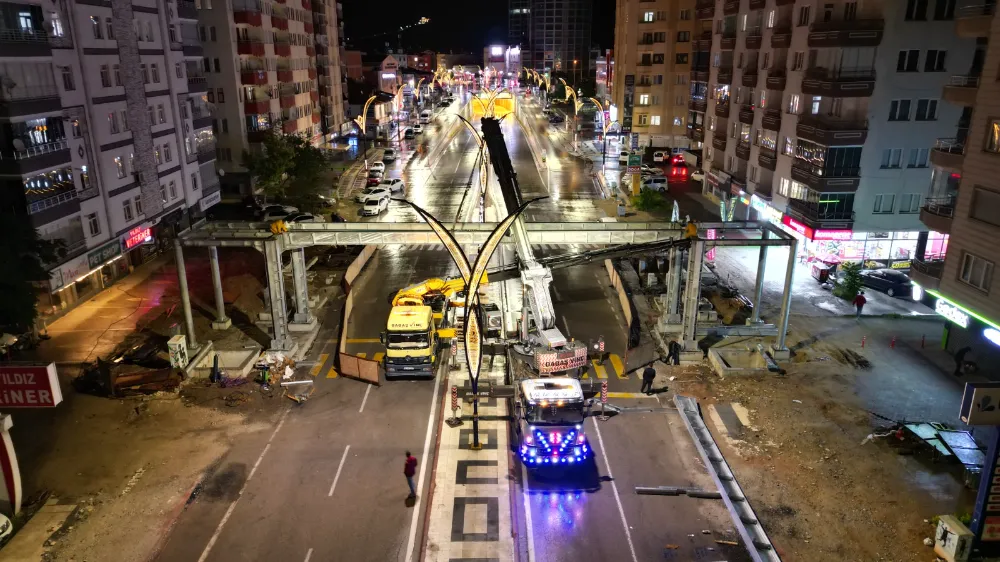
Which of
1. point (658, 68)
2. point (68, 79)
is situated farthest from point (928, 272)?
point (658, 68)

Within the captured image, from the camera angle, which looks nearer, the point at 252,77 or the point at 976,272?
the point at 976,272

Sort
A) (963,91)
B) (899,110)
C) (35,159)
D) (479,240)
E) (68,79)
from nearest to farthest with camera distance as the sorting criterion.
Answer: (963,91), (479,240), (35,159), (68,79), (899,110)

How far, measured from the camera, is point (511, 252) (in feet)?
154

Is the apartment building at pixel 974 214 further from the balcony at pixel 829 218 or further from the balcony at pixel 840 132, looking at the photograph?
the balcony at pixel 829 218

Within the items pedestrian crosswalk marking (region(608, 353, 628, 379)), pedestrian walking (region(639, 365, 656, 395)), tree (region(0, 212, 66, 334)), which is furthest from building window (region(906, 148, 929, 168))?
tree (region(0, 212, 66, 334))

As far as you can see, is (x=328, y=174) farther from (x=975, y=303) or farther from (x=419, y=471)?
(x=975, y=303)

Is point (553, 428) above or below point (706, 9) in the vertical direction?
below

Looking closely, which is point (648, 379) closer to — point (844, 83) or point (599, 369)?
point (599, 369)

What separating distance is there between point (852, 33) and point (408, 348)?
36.0 meters

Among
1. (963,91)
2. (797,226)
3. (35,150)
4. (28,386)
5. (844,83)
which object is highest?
(844,83)

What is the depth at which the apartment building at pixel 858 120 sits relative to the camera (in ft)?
145

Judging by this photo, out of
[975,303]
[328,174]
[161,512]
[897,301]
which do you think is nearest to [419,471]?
[161,512]

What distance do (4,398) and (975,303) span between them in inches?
1526

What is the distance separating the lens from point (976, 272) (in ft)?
98.7
